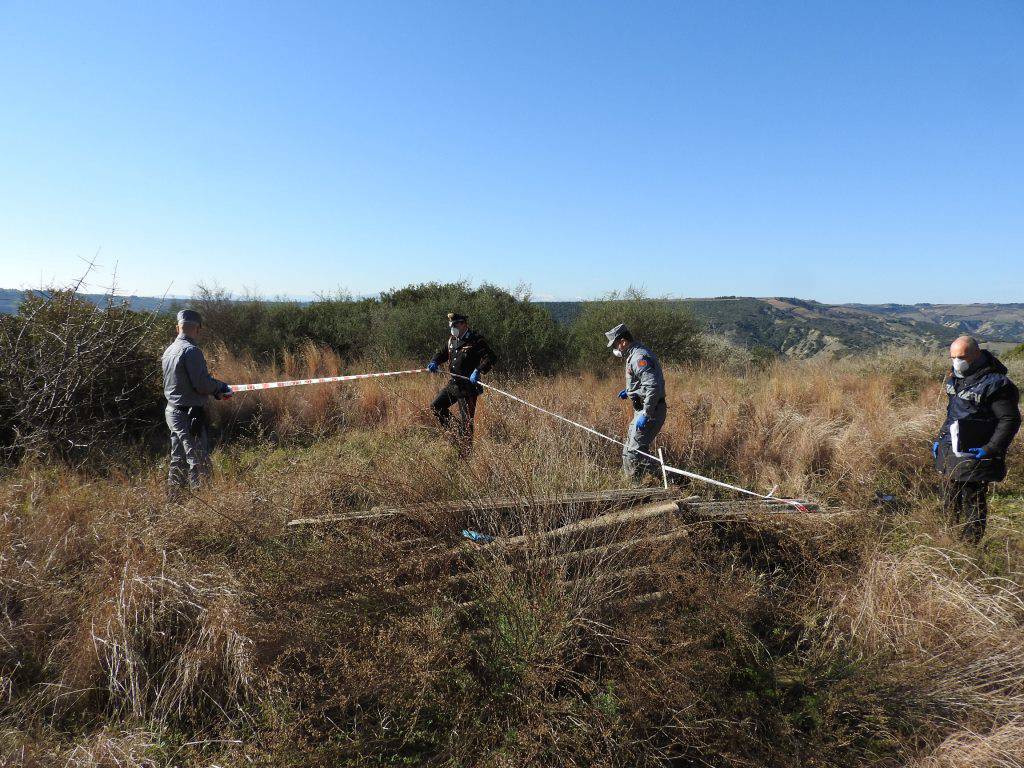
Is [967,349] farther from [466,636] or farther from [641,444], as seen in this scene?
[466,636]

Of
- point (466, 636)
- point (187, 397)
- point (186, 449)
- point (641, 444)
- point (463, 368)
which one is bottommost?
point (466, 636)

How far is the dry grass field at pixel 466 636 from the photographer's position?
2150 millimetres

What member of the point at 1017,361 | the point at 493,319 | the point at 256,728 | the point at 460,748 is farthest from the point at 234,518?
the point at 1017,361

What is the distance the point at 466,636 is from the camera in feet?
8.11

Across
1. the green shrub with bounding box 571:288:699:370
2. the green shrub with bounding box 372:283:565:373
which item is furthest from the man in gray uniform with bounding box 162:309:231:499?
the green shrub with bounding box 571:288:699:370

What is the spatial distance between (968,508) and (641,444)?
2616 mm

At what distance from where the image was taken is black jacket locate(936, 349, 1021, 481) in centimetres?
358

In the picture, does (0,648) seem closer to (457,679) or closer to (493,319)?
(457,679)

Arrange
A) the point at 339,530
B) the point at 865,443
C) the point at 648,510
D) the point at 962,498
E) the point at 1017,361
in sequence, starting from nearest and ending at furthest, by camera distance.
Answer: the point at 339,530, the point at 648,510, the point at 962,498, the point at 865,443, the point at 1017,361

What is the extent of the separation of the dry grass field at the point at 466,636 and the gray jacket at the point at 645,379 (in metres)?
1.04

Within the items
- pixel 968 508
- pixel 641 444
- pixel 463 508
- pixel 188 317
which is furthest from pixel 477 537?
pixel 968 508

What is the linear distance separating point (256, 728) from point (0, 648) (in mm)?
1495

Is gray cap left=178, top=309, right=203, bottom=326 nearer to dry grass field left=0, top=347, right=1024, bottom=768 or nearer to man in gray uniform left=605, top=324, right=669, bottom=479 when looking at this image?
dry grass field left=0, top=347, right=1024, bottom=768

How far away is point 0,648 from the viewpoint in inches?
98.1
